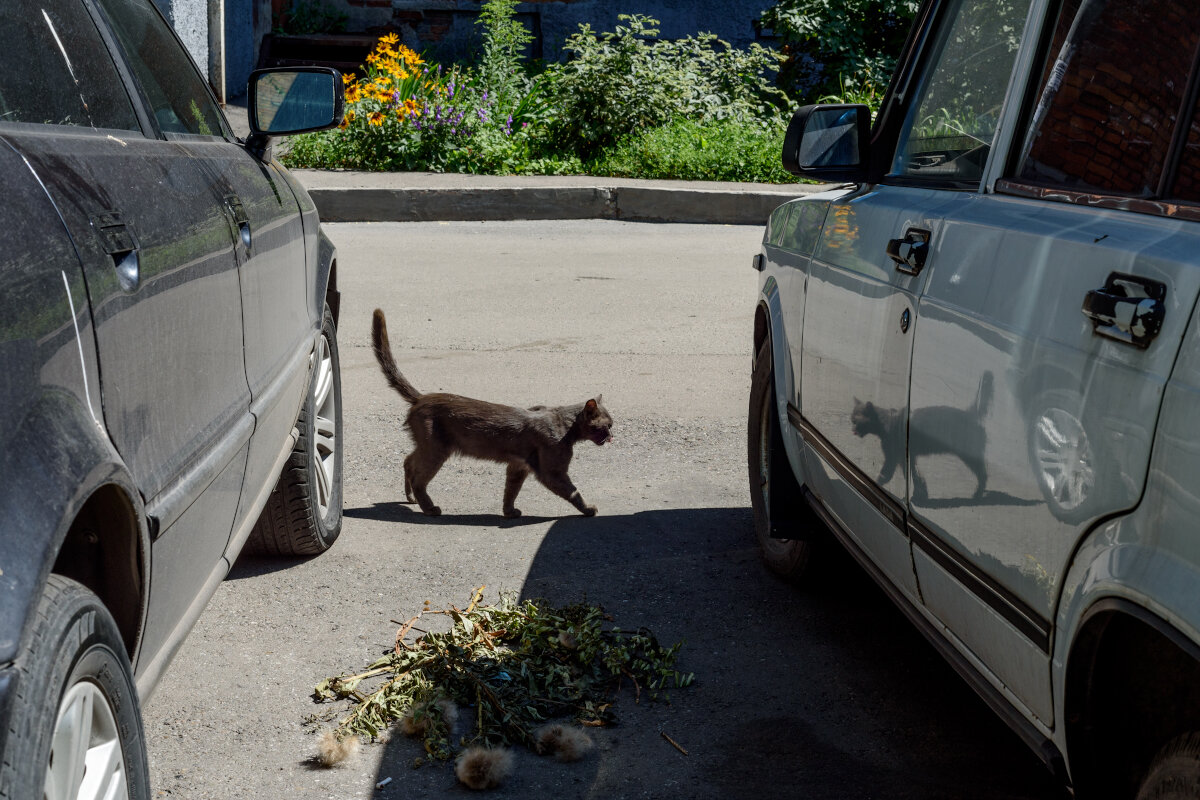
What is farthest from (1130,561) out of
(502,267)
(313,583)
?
(502,267)

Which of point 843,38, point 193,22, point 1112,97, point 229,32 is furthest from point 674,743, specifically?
point 229,32

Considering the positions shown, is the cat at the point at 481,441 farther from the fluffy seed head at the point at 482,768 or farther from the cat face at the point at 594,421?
the fluffy seed head at the point at 482,768

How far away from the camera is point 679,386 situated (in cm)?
717

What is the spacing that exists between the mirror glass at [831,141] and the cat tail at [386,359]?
7.48ft

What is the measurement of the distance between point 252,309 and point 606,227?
387 inches

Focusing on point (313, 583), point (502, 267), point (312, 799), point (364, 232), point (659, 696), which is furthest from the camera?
point (364, 232)

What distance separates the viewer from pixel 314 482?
4.28 meters

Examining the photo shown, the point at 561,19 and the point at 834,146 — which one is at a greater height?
the point at 561,19

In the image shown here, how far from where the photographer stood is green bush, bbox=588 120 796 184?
14359 mm

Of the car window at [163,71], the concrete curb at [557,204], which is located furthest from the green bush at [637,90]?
the car window at [163,71]

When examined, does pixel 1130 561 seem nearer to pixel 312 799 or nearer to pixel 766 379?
pixel 312 799

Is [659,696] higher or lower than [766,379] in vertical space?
lower

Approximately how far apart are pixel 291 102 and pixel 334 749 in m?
2.09

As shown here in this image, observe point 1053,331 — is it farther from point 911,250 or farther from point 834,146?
point 834,146
